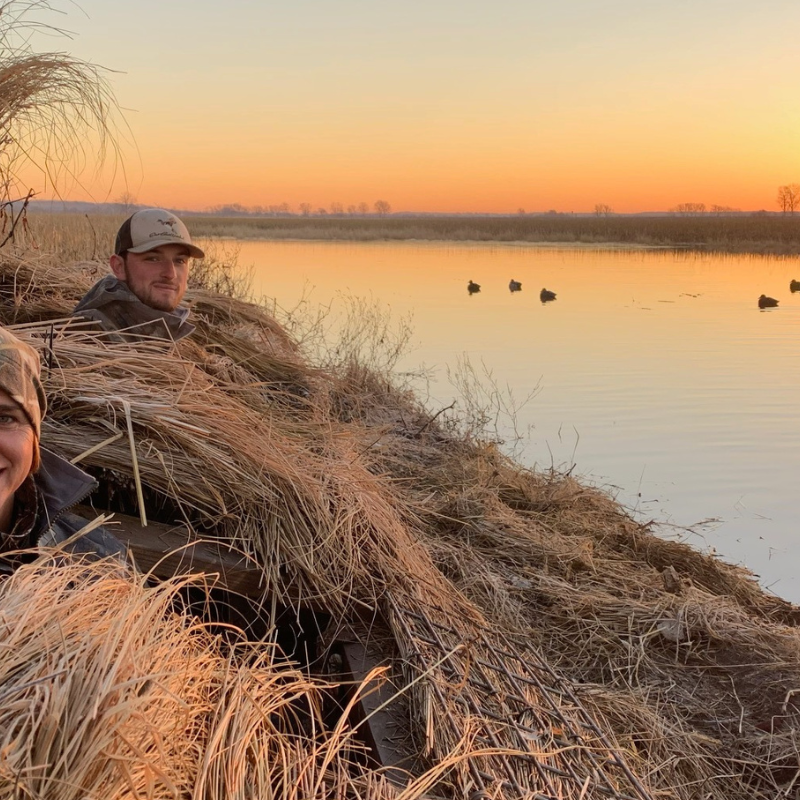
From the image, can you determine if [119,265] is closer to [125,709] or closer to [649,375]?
[125,709]

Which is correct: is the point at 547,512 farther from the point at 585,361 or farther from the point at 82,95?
the point at 585,361

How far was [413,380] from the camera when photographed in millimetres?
11234

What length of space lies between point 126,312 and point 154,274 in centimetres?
25

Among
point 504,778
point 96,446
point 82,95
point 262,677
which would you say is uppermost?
point 82,95

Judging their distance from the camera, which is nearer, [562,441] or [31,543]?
[31,543]

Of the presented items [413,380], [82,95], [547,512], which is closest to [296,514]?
[82,95]

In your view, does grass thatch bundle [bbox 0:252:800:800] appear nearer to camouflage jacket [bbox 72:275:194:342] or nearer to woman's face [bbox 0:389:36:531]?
camouflage jacket [bbox 72:275:194:342]

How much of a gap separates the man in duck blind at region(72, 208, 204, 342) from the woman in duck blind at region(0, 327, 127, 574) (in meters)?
1.54

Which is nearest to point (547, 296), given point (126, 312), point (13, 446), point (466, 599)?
point (126, 312)

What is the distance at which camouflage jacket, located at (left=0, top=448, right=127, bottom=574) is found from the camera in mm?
2158

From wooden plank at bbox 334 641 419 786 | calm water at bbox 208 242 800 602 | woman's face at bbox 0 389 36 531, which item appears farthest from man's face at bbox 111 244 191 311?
calm water at bbox 208 242 800 602

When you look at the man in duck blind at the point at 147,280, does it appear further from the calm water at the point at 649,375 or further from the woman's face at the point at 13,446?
the calm water at the point at 649,375

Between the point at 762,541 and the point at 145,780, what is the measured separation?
5.93 meters

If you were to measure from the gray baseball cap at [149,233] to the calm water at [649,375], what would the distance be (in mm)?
4430
